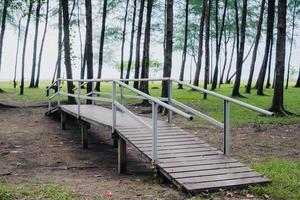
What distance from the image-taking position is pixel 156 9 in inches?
1331

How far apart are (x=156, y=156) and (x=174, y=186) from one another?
785mm

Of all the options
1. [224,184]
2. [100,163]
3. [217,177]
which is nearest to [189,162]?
[217,177]

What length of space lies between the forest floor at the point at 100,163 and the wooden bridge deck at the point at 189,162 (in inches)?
7.9

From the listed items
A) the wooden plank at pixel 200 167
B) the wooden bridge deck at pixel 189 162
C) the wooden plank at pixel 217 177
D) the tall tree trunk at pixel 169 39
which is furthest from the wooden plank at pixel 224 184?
the tall tree trunk at pixel 169 39

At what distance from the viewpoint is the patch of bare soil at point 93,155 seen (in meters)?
6.54

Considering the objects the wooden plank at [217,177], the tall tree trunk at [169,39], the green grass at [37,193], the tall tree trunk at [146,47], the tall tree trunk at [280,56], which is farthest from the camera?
the tall tree trunk at [146,47]

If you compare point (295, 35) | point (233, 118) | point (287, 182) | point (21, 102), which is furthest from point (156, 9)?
point (287, 182)

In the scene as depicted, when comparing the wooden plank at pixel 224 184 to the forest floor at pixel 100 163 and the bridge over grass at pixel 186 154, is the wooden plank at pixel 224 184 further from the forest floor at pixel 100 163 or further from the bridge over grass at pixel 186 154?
the forest floor at pixel 100 163

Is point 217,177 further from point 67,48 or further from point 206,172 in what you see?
point 67,48

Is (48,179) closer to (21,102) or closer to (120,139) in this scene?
(120,139)

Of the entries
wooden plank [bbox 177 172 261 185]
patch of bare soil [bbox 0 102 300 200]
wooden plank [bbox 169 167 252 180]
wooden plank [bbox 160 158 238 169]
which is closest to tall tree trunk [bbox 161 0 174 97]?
patch of bare soil [bbox 0 102 300 200]

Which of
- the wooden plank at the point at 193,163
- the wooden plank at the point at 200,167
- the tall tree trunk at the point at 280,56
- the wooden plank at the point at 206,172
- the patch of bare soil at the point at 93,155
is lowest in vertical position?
the patch of bare soil at the point at 93,155

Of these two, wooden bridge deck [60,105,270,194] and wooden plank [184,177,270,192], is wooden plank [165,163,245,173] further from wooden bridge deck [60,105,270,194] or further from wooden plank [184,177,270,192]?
wooden plank [184,177,270,192]

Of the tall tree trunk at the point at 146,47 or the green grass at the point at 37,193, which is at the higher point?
the tall tree trunk at the point at 146,47
